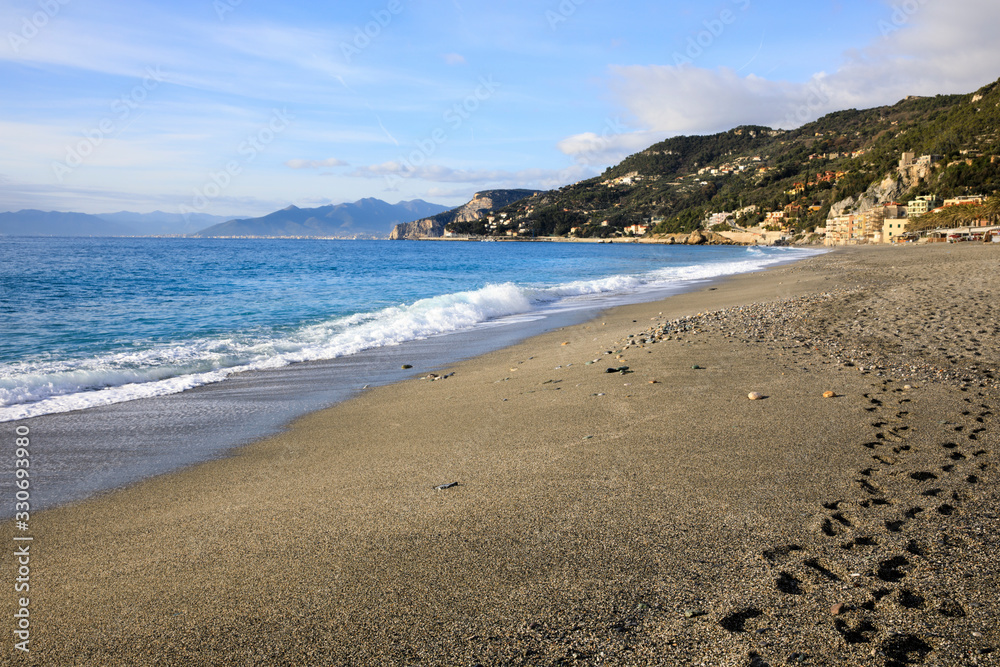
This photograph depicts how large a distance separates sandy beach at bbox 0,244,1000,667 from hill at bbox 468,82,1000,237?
81490mm

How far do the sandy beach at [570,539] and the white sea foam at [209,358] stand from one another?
3.26 m

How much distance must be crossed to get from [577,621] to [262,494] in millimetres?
2492

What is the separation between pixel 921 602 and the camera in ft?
7.13

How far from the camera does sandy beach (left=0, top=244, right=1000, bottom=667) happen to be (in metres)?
2.12

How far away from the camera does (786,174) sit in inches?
4781

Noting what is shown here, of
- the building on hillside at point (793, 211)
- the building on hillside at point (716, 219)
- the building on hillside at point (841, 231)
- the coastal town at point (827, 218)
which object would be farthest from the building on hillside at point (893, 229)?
the building on hillside at point (716, 219)

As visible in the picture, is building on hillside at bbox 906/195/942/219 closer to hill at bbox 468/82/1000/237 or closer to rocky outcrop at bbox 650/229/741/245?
hill at bbox 468/82/1000/237

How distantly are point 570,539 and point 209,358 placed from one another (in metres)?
7.96

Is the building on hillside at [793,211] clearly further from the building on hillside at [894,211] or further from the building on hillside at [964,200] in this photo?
the building on hillside at [964,200]

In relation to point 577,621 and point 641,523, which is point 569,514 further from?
point 577,621

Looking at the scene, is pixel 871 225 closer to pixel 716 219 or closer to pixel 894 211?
pixel 894 211

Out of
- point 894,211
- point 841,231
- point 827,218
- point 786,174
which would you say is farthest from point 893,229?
point 786,174

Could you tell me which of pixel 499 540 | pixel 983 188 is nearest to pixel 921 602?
pixel 499 540

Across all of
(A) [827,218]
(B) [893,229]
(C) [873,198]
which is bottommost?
(B) [893,229]
